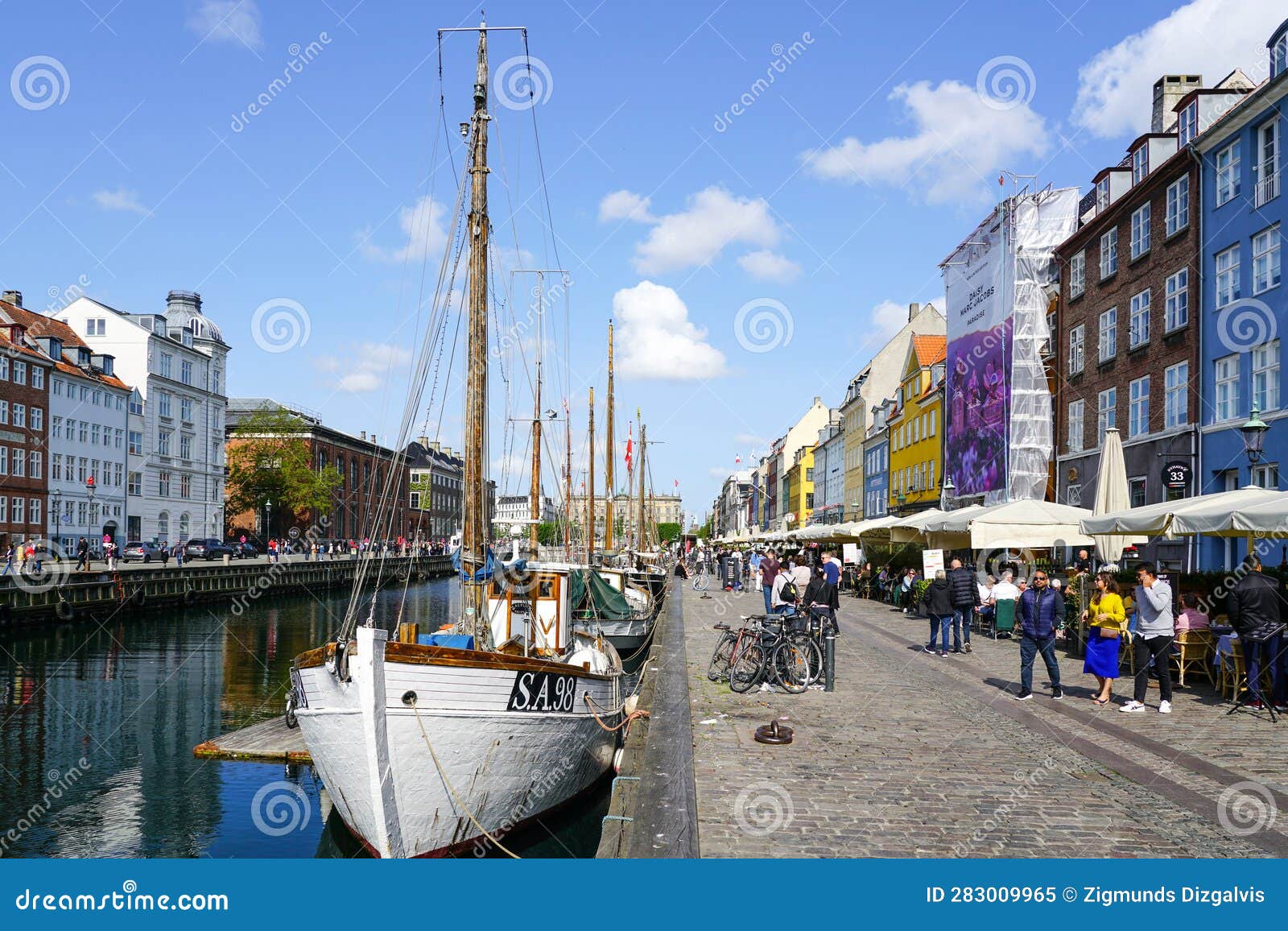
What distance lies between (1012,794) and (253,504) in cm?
8596

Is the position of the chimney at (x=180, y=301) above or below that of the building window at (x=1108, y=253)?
above

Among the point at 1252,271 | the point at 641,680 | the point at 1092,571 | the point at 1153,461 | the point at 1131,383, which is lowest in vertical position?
the point at 641,680

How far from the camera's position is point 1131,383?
33.5 metres

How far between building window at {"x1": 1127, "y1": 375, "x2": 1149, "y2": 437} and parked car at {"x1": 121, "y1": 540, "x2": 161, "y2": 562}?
49.7m

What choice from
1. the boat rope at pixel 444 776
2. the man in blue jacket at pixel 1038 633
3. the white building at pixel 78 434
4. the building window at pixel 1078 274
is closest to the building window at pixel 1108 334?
the building window at pixel 1078 274

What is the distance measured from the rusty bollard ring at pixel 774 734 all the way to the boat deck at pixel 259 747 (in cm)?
854

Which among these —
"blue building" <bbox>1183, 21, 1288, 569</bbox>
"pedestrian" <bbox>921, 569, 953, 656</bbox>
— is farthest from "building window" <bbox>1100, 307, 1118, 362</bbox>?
"pedestrian" <bbox>921, 569, 953, 656</bbox>

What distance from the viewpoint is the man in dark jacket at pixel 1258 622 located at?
12.7 metres

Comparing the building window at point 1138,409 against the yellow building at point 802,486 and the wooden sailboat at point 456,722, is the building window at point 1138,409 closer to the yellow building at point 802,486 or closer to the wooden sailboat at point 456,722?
the wooden sailboat at point 456,722

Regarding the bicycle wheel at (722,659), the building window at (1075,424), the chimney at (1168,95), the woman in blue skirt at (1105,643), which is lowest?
the bicycle wheel at (722,659)

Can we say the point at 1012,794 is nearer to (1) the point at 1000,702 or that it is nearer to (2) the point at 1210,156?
(1) the point at 1000,702

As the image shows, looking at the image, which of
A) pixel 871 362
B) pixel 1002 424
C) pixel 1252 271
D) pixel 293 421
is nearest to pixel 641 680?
pixel 1252 271

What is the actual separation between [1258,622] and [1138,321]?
23017 mm

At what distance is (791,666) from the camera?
50.1ft
